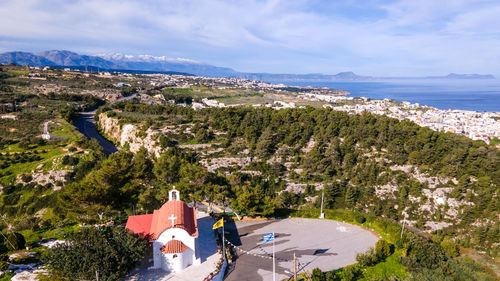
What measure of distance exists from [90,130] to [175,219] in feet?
154

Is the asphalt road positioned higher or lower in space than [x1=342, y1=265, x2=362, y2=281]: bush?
higher

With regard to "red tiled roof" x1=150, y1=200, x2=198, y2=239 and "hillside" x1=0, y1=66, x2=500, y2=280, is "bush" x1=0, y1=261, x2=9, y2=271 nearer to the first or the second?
"hillside" x1=0, y1=66, x2=500, y2=280

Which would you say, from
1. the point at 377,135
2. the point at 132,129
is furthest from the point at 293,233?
the point at 132,129

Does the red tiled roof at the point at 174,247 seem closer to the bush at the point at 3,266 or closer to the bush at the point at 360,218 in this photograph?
the bush at the point at 3,266

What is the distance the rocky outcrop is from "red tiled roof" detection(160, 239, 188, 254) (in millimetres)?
24529

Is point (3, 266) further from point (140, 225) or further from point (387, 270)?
point (387, 270)

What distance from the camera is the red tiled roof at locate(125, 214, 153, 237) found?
18.4 m

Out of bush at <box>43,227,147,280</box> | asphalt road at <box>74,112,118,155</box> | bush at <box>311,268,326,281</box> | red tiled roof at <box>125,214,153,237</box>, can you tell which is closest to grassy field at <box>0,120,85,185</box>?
asphalt road at <box>74,112,118,155</box>

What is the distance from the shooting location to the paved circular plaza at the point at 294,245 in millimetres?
18781

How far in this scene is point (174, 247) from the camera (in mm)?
16953

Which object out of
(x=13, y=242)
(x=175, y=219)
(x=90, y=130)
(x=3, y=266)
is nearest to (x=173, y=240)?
(x=175, y=219)

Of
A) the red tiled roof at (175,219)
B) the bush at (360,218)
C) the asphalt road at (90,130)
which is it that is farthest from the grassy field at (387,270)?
the asphalt road at (90,130)

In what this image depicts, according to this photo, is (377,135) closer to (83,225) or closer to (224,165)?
(224,165)

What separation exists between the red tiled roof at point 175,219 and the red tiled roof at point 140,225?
1.35 ft
